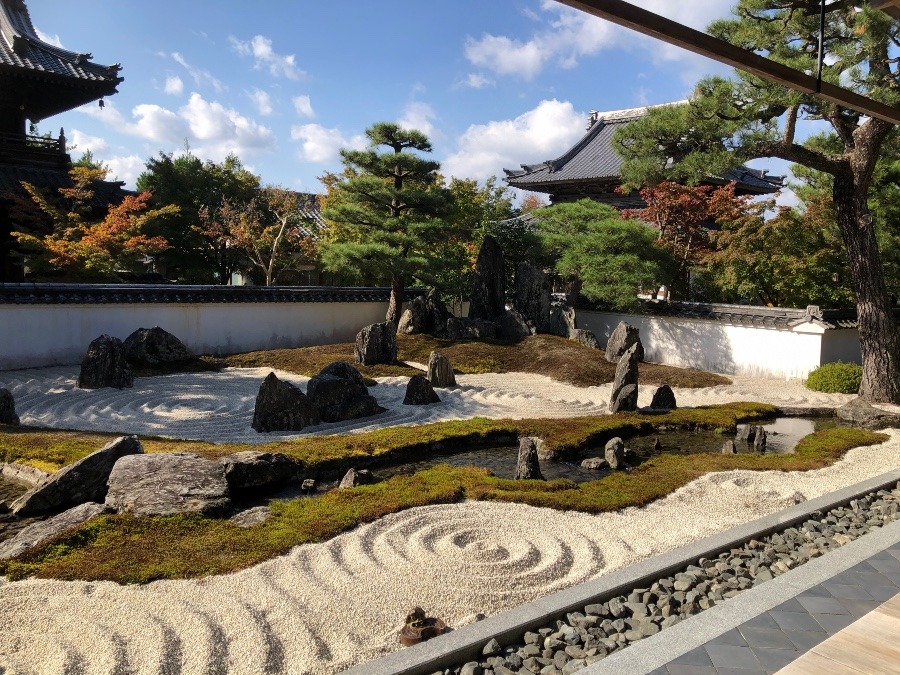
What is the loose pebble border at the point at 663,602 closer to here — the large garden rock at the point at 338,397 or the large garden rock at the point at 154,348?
the large garden rock at the point at 338,397

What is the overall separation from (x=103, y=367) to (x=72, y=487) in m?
6.32

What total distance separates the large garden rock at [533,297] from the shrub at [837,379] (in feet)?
23.4

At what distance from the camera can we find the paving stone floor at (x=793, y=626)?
11.7 ft

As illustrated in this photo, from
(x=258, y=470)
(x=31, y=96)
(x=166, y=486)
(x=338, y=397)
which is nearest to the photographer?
(x=166, y=486)

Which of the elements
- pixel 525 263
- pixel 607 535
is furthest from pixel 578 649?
pixel 525 263

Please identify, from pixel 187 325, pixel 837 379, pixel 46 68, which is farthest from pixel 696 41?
pixel 46 68

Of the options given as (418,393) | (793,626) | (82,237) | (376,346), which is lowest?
(793,626)

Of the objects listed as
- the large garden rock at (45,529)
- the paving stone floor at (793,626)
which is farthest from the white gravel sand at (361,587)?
the paving stone floor at (793,626)

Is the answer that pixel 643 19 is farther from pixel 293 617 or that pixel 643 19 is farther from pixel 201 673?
pixel 201 673

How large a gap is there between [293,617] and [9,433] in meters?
6.52

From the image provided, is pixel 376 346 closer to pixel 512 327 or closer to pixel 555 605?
pixel 512 327

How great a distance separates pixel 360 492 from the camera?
6922 millimetres

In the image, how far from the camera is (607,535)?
601 centimetres

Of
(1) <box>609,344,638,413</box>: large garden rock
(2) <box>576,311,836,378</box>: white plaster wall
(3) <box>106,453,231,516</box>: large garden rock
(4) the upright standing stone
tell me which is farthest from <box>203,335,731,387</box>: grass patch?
(3) <box>106,453,231,516</box>: large garden rock
